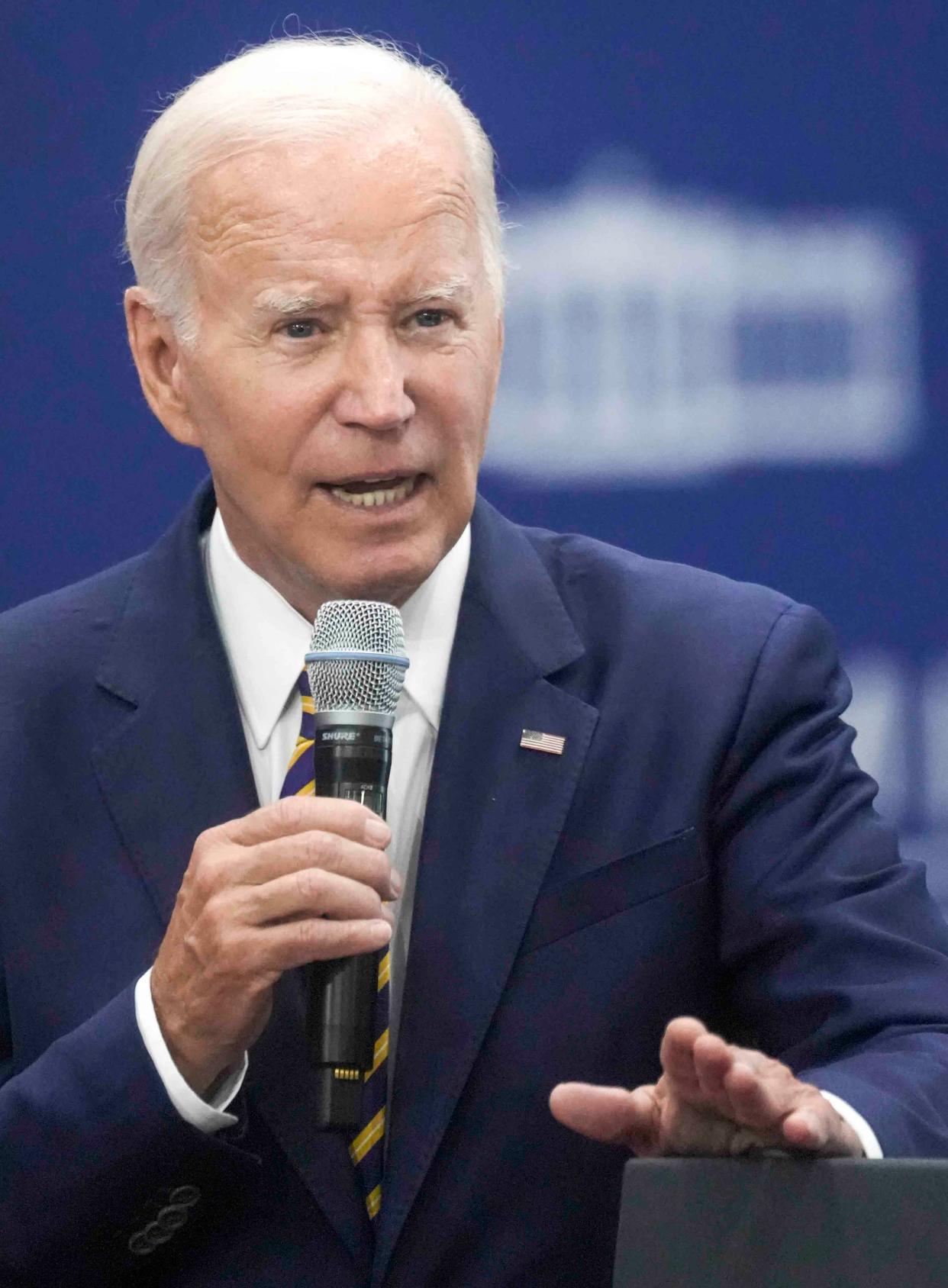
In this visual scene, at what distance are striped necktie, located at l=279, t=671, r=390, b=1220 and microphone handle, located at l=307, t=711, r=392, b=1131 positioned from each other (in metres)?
0.28

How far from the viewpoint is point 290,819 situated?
4.11 ft

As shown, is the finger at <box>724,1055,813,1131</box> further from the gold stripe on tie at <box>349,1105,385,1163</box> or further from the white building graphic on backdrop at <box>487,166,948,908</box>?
the white building graphic on backdrop at <box>487,166,948,908</box>

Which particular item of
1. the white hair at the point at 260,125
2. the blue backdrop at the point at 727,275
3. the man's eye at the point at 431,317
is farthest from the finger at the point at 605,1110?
the blue backdrop at the point at 727,275

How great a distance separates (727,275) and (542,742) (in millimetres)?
885

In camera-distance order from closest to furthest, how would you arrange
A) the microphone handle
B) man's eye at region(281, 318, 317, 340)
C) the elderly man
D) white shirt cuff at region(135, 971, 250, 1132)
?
the microphone handle, white shirt cuff at region(135, 971, 250, 1132), the elderly man, man's eye at region(281, 318, 317, 340)

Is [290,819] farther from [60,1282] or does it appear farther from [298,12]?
[298,12]

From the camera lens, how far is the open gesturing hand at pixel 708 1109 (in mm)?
1114

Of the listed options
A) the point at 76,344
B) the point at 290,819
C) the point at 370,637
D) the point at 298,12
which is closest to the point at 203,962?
the point at 290,819

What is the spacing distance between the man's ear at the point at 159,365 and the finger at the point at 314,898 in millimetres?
657

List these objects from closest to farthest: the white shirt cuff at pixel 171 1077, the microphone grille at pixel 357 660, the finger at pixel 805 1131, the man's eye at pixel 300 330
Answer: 1. the finger at pixel 805 1131
2. the microphone grille at pixel 357 660
3. the white shirt cuff at pixel 171 1077
4. the man's eye at pixel 300 330

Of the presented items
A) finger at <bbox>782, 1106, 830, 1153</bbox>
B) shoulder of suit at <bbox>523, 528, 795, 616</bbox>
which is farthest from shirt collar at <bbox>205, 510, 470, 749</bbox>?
finger at <bbox>782, 1106, 830, 1153</bbox>

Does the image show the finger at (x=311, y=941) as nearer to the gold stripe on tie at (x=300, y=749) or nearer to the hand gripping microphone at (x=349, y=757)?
the hand gripping microphone at (x=349, y=757)

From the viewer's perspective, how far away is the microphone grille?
4.32 ft

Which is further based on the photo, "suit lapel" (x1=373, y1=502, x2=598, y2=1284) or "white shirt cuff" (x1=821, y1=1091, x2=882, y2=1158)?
"suit lapel" (x1=373, y1=502, x2=598, y2=1284)
